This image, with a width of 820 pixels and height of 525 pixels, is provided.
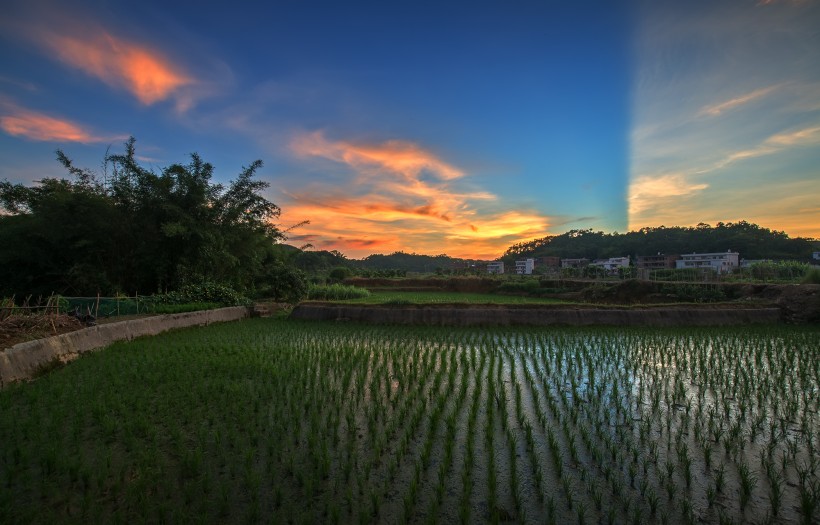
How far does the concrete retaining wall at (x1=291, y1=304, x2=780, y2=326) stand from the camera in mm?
12391

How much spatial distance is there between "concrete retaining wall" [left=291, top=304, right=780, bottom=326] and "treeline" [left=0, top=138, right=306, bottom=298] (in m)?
7.73

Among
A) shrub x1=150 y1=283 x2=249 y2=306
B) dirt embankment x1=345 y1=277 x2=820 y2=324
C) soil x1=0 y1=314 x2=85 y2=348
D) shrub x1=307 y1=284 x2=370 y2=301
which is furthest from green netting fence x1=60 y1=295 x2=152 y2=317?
dirt embankment x1=345 y1=277 x2=820 y2=324

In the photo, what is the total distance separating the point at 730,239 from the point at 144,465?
6670cm

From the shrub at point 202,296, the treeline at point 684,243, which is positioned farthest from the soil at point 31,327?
the treeline at point 684,243

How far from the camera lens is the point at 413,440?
156 inches

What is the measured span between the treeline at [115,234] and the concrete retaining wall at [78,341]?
346cm

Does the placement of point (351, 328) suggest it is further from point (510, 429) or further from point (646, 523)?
point (646, 523)

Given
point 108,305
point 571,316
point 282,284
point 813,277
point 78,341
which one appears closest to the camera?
point 78,341

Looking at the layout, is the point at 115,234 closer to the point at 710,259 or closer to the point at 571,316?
the point at 571,316

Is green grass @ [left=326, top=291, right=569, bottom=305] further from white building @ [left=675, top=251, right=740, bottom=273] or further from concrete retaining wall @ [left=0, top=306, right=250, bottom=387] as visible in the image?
white building @ [left=675, top=251, right=740, bottom=273]

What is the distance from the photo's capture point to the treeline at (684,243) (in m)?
47.4

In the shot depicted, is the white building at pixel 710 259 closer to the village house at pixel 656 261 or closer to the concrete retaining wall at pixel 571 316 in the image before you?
the village house at pixel 656 261

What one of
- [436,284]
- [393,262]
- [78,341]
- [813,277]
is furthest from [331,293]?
[393,262]

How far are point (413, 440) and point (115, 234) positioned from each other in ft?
49.8
